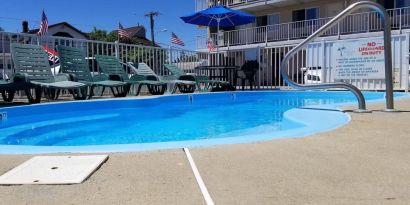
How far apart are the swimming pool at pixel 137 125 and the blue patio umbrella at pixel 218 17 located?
693 cm

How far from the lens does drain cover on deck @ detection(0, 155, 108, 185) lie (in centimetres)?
202

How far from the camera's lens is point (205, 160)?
8.02 feet

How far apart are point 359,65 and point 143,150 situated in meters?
10.6

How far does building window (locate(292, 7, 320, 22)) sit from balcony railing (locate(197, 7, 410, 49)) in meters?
0.82

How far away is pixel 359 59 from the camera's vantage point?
1179cm

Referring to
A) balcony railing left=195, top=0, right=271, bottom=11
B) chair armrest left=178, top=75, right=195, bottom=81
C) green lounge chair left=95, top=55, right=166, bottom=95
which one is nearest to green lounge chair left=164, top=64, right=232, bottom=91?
chair armrest left=178, top=75, right=195, bottom=81

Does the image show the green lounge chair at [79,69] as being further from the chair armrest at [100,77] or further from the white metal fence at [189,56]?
the white metal fence at [189,56]

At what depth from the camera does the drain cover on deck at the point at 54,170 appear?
202 cm

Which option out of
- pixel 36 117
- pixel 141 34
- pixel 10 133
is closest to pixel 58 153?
pixel 10 133

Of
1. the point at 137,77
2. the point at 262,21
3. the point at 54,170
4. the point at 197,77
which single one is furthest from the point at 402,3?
the point at 54,170

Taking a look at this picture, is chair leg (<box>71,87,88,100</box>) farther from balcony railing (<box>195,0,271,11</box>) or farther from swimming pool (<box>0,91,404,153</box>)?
balcony railing (<box>195,0,271,11</box>)

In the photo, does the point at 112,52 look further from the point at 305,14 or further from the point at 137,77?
the point at 305,14

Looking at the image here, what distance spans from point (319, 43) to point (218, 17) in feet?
14.1

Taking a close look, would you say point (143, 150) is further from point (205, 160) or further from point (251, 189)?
point (251, 189)
